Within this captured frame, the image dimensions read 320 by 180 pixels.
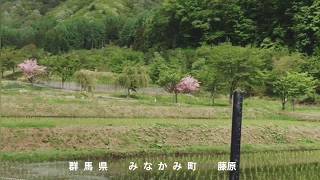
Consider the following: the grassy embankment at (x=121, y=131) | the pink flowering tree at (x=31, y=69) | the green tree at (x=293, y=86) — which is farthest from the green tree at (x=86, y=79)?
the green tree at (x=293, y=86)

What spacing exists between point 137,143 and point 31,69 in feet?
112

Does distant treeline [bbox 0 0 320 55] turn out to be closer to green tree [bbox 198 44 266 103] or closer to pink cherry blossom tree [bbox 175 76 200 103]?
pink cherry blossom tree [bbox 175 76 200 103]

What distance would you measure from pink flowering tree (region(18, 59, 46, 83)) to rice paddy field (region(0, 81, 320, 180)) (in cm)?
2260

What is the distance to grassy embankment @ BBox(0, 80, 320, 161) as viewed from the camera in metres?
20.3

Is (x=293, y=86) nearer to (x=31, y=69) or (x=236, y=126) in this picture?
(x=31, y=69)

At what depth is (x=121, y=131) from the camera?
2252 centimetres

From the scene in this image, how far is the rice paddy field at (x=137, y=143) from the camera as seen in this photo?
1602cm

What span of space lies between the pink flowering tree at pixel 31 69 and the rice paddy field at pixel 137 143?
2260 cm

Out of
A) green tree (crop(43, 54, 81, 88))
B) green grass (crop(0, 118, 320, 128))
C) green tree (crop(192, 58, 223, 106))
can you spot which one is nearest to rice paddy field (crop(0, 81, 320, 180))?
green grass (crop(0, 118, 320, 128))

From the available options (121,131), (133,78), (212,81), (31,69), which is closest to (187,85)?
(212,81)

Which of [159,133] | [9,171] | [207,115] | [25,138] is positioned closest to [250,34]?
[207,115]

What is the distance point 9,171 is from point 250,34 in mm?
54723

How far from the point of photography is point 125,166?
1655 cm

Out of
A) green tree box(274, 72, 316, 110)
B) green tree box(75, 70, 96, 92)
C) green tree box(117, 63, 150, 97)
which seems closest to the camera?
green tree box(274, 72, 316, 110)
